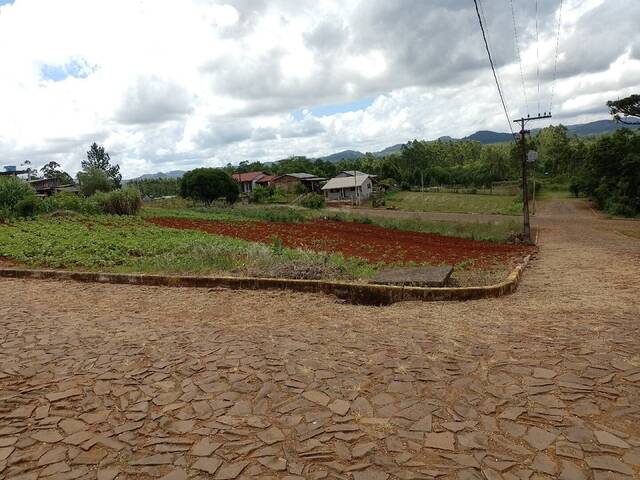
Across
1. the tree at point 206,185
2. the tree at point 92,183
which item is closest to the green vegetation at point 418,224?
the tree at point 206,185

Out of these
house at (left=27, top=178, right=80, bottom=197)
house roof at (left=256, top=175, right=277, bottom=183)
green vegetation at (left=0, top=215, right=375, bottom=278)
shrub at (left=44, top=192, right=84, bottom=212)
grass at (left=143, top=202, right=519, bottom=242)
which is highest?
house at (left=27, top=178, right=80, bottom=197)

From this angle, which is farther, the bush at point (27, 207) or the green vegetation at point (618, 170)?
the green vegetation at point (618, 170)

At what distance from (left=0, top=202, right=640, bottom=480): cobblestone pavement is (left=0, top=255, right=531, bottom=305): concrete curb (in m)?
0.64

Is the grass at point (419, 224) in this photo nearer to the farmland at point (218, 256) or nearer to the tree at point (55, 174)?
the farmland at point (218, 256)

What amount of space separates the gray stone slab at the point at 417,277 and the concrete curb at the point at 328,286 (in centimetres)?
41

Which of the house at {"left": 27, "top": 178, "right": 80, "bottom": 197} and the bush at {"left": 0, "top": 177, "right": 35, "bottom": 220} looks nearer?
the bush at {"left": 0, "top": 177, "right": 35, "bottom": 220}

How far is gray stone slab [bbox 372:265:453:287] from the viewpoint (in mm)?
7793

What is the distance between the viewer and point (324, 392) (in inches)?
157

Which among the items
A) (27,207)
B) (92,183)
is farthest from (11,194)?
(92,183)

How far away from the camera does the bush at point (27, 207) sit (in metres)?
22.7

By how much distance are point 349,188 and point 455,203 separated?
48.0 ft

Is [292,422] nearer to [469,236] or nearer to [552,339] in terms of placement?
[552,339]

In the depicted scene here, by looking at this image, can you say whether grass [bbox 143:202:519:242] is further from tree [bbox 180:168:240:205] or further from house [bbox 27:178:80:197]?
house [bbox 27:178:80:197]

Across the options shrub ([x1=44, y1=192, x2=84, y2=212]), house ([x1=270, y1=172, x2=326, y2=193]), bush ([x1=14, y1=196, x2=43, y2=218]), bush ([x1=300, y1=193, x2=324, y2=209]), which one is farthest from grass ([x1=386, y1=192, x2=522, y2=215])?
bush ([x1=14, y1=196, x2=43, y2=218])
